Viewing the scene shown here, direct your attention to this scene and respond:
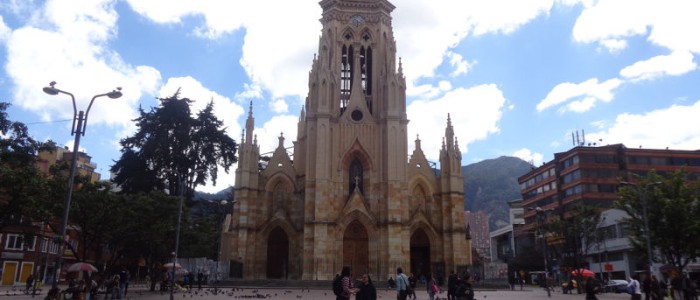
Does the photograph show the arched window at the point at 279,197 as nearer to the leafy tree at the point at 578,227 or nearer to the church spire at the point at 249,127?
the church spire at the point at 249,127

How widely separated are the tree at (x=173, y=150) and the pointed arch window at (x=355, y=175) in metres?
11.1

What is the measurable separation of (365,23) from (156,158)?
2190 cm

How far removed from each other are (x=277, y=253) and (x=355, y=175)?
9116 millimetres

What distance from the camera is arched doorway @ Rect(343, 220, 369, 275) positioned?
Result: 43.7 meters

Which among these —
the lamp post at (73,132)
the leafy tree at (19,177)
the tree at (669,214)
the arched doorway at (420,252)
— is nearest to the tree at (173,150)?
the arched doorway at (420,252)

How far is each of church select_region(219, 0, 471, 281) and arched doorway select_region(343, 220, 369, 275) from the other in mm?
81

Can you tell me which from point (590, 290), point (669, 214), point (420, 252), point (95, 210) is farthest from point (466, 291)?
point (420, 252)

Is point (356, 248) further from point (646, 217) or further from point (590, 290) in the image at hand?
point (590, 290)

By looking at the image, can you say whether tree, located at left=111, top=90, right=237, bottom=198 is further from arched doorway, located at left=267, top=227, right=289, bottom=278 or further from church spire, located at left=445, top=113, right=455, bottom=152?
church spire, located at left=445, top=113, right=455, bottom=152

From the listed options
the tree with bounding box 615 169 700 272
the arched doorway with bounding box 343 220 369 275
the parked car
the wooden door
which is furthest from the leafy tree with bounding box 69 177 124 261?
the parked car

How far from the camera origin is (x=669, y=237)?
27.5 meters

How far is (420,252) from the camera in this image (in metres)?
46.2

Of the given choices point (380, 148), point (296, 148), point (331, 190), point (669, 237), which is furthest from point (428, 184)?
point (669, 237)

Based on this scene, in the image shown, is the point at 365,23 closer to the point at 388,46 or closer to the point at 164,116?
the point at 388,46
